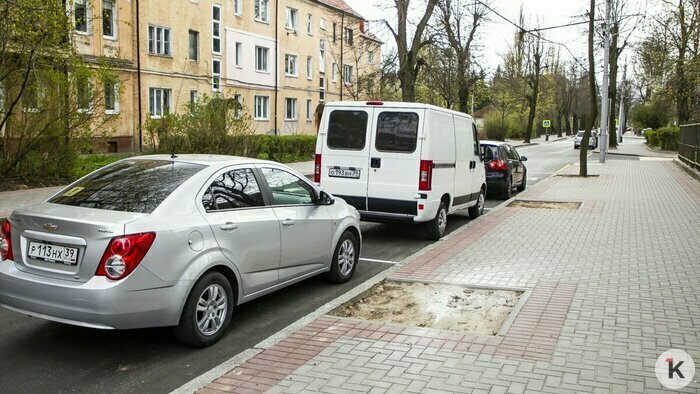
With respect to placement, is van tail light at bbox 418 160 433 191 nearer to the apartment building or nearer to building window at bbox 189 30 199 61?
the apartment building

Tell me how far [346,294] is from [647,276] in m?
3.60

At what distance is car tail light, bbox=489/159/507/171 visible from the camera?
16328 mm

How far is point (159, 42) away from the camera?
106ft

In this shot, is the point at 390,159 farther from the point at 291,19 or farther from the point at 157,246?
the point at 291,19

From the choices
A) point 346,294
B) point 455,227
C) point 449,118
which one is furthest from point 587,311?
point 455,227

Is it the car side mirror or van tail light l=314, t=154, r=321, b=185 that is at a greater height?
van tail light l=314, t=154, r=321, b=185

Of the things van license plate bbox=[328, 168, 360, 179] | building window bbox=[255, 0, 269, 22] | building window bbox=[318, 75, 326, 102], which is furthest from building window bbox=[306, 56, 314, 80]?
van license plate bbox=[328, 168, 360, 179]

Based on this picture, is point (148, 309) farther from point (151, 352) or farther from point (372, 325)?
point (372, 325)

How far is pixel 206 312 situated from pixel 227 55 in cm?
3463

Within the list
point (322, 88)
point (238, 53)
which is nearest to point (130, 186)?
point (238, 53)

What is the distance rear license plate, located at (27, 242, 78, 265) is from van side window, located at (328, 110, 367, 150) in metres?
5.73

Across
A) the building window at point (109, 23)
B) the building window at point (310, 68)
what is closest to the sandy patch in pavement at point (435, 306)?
the building window at point (109, 23)

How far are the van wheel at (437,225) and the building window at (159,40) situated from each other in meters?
25.5

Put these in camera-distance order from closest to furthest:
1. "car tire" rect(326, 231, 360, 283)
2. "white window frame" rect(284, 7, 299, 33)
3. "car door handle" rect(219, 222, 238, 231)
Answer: "car door handle" rect(219, 222, 238, 231)
"car tire" rect(326, 231, 360, 283)
"white window frame" rect(284, 7, 299, 33)
